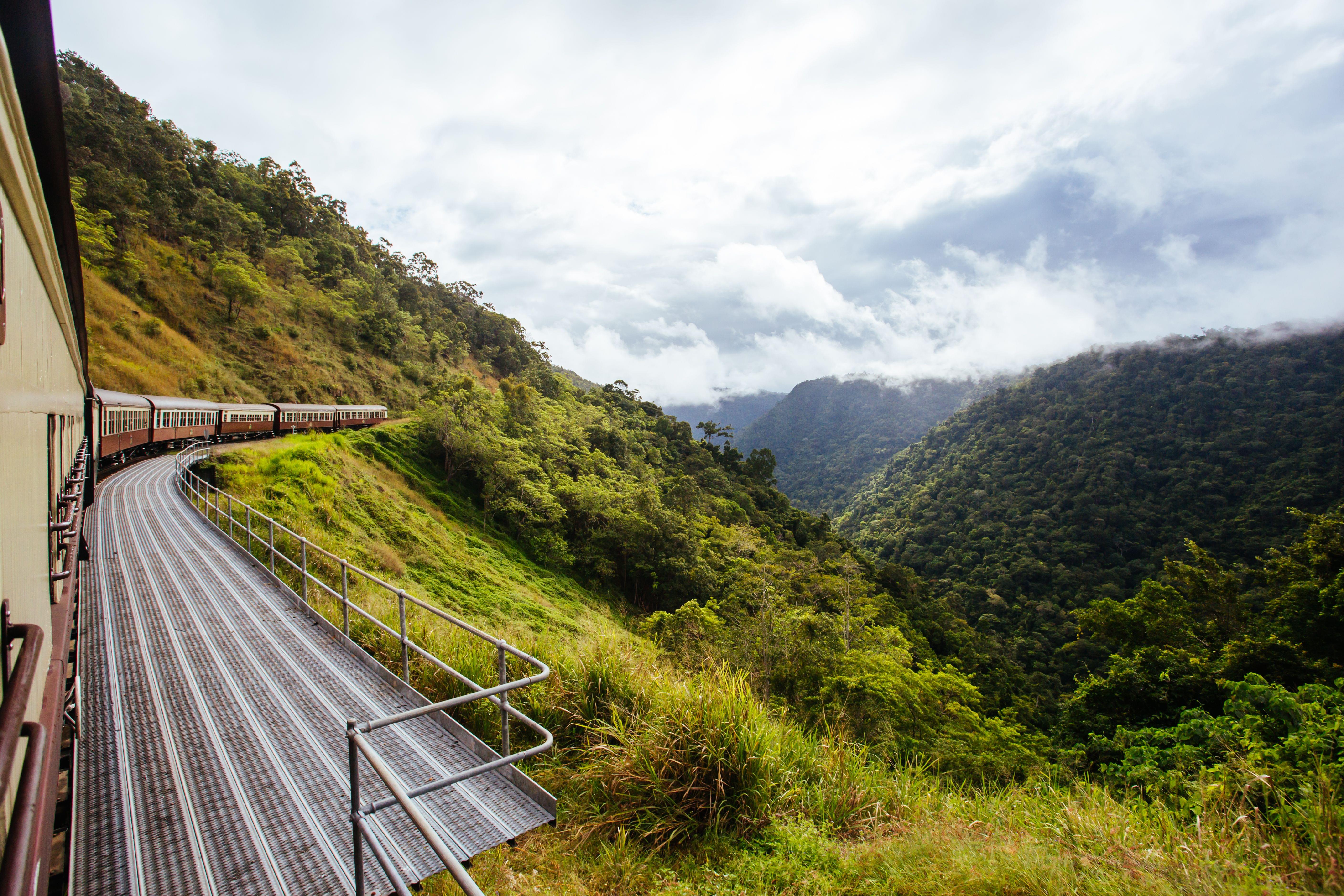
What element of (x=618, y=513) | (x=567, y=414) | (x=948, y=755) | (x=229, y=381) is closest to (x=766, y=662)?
(x=948, y=755)

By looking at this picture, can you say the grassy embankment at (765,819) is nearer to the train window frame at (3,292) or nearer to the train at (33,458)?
the train at (33,458)

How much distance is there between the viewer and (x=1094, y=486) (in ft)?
199

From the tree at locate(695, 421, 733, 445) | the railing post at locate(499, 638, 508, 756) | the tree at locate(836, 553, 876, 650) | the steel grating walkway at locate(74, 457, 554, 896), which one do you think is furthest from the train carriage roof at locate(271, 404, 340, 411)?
the tree at locate(695, 421, 733, 445)

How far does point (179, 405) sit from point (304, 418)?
22.8ft

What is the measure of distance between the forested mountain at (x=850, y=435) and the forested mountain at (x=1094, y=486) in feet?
99.9

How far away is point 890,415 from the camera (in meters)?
174

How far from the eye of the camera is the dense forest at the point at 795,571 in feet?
10.9

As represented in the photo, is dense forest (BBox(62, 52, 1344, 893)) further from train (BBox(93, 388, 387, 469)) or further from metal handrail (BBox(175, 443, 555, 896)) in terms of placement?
train (BBox(93, 388, 387, 469))

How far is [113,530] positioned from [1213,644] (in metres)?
27.7

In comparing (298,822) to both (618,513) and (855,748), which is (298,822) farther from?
(618,513)

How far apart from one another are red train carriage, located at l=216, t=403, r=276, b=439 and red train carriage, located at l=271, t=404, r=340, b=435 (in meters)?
0.31

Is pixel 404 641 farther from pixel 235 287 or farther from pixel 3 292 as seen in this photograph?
pixel 235 287

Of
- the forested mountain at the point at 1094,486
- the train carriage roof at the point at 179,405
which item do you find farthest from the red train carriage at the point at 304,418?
the forested mountain at the point at 1094,486

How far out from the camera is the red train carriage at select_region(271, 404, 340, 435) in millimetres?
24609
